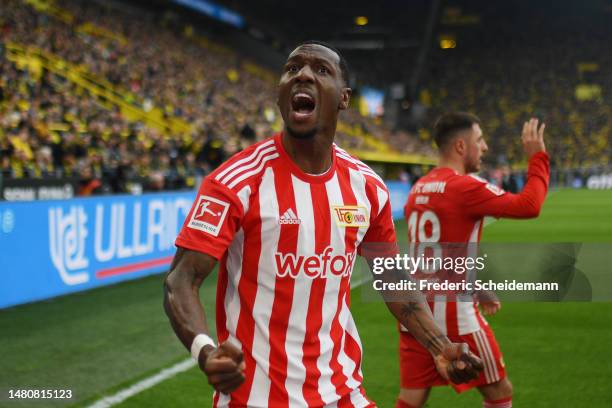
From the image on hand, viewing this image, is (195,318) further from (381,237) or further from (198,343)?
(381,237)

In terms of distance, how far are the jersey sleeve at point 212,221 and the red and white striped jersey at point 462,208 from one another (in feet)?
6.16

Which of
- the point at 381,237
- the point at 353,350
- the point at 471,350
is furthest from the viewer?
the point at 471,350

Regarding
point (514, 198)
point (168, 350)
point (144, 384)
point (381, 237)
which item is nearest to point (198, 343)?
point (381, 237)

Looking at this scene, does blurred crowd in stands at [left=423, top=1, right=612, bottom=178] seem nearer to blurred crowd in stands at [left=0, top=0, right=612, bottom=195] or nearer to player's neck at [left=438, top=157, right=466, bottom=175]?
blurred crowd in stands at [left=0, top=0, right=612, bottom=195]

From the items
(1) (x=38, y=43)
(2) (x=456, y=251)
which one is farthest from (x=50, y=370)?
(1) (x=38, y=43)

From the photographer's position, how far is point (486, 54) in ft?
187

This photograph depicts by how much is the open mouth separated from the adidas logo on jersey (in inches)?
12.3

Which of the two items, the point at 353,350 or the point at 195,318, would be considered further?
the point at 353,350

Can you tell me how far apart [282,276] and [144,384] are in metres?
3.51

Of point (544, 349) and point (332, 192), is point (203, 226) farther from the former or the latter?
point (544, 349)

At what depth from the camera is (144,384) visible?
18.5ft

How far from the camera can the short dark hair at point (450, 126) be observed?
4270 mm

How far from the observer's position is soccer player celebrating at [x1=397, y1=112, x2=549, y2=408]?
12.8ft

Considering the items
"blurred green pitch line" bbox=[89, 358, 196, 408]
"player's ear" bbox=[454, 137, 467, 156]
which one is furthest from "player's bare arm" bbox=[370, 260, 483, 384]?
"blurred green pitch line" bbox=[89, 358, 196, 408]
